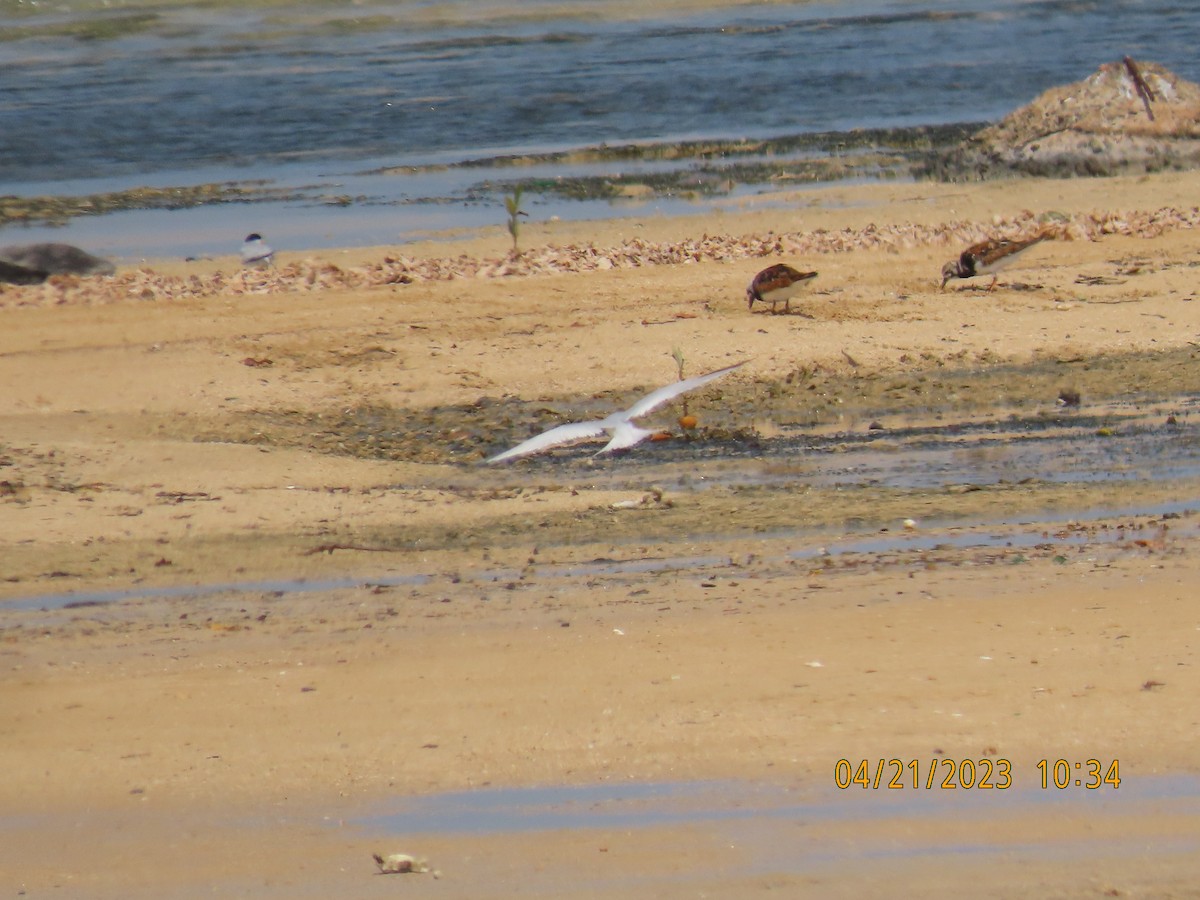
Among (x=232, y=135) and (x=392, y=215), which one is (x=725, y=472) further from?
(x=232, y=135)

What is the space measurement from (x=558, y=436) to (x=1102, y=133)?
9.29m

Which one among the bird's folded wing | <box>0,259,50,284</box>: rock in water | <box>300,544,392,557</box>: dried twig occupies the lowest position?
<box>300,544,392,557</box>: dried twig

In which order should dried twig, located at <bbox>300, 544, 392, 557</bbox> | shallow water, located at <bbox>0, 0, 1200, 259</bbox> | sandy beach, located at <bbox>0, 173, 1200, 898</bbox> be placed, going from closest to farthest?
1. sandy beach, located at <bbox>0, 173, 1200, 898</bbox>
2. dried twig, located at <bbox>300, 544, 392, 557</bbox>
3. shallow water, located at <bbox>0, 0, 1200, 259</bbox>

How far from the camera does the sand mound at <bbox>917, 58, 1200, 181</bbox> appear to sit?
15.0 m

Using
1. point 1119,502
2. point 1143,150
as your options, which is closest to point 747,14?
point 1143,150

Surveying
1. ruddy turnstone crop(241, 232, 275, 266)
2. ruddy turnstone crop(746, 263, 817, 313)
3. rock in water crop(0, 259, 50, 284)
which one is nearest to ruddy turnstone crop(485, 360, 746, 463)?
ruddy turnstone crop(746, 263, 817, 313)

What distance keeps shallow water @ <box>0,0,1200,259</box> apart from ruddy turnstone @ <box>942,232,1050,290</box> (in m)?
4.69

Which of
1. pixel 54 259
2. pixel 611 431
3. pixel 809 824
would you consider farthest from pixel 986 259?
pixel 809 824

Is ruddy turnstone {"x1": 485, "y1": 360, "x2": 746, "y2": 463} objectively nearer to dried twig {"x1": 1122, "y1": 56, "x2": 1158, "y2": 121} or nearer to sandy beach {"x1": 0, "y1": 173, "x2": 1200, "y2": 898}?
sandy beach {"x1": 0, "y1": 173, "x2": 1200, "y2": 898}

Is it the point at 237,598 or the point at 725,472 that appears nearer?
the point at 237,598

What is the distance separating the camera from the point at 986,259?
10000 mm

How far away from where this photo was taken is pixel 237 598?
233 inches

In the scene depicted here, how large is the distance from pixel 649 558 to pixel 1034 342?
12.1ft

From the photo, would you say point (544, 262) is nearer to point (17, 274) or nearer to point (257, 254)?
point (257, 254)
